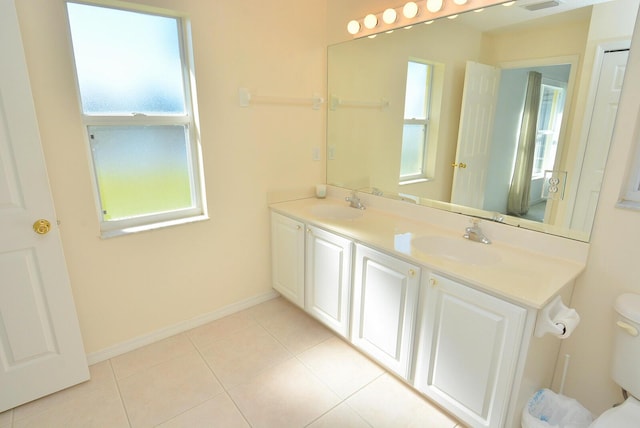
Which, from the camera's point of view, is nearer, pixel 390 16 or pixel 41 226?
pixel 41 226

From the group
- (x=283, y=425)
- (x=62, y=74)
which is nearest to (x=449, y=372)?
(x=283, y=425)

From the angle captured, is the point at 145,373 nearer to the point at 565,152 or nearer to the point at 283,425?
the point at 283,425

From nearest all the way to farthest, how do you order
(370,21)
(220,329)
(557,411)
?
(557,411) → (370,21) → (220,329)

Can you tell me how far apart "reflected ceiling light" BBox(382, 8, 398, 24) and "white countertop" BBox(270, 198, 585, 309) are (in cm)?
119

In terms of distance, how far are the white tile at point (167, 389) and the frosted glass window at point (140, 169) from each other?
3.07 ft

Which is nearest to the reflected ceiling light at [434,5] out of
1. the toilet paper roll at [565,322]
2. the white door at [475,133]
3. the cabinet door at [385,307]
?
the white door at [475,133]

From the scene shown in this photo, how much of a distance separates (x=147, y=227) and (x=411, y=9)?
78.8 inches

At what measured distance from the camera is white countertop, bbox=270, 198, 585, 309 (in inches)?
49.4

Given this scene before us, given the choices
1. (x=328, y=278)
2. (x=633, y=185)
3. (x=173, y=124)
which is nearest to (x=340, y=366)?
(x=328, y=278)

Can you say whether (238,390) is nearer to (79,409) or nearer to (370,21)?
(79,409)

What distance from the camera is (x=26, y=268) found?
1.57m

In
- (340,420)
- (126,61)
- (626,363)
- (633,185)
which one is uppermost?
(126,61)

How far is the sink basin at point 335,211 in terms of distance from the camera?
2.40 m

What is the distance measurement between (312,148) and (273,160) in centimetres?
37
